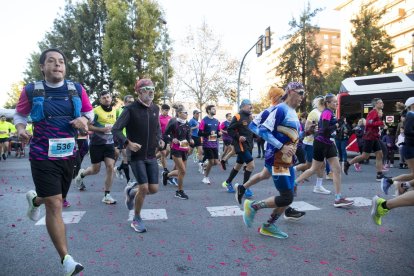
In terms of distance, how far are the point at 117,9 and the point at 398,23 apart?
48.4 m

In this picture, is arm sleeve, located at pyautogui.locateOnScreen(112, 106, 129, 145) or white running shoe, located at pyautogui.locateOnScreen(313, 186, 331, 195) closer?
arm sleeve, located at pyautogui.locateOnScreen(112, 106, 129, 145)

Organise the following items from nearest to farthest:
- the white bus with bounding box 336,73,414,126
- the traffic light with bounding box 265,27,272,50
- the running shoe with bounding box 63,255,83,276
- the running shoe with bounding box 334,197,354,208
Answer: the running shoe with bounding box 63,255,83,276, the running shoe with bounding box 334,197,354,208, the white bus with bounding box 336,73,414,126, the traffic light with bounding box 265,27,272,50

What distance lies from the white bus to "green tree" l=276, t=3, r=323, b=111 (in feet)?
58.9

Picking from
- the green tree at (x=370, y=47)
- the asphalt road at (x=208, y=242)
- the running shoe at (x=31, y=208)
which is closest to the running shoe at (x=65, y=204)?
the asphalt road at (x=208, y=242)

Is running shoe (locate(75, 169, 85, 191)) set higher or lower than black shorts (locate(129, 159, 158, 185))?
lower

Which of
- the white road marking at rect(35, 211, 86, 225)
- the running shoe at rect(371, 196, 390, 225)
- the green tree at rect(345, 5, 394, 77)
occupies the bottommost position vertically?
the white road marking at rect(35, 211, 86, 225)

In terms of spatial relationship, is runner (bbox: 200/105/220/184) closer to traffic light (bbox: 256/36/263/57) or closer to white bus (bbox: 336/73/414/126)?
white bus (bbox: 336/73/414/126)

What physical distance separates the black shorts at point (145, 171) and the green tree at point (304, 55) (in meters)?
30.8

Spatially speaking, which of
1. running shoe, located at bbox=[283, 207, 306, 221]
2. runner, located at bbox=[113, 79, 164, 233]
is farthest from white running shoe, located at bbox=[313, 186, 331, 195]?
runner, located at bbox=[113, 79, 164, 233]

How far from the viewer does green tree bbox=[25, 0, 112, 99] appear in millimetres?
39406

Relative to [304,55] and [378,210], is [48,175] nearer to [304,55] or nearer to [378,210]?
[378,210]

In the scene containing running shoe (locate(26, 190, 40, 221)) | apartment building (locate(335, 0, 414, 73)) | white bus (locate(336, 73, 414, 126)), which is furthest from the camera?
apartment building (locate(335, 0, 414, 73))

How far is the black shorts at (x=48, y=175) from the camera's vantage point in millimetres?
3299

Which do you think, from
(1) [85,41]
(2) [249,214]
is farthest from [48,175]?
(1) [85,41]
